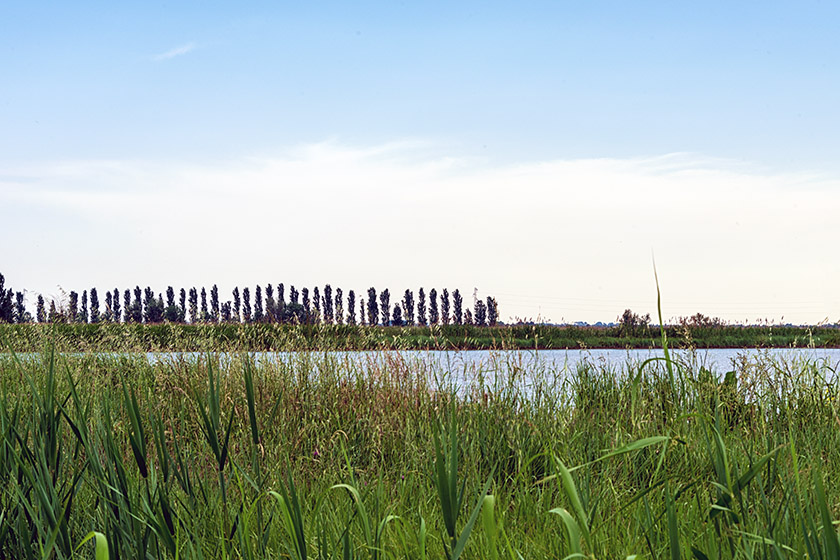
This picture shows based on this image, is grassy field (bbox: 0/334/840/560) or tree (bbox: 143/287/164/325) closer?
grassy field (bbox: 0/334/840/560)

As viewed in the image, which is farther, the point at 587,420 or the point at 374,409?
the point at 374,409

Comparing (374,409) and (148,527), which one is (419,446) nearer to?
(374,409)

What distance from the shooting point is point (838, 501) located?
10.1 feet

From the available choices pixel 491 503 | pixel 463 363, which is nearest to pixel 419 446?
Result: pixel 463 363

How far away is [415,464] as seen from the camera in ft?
11.2

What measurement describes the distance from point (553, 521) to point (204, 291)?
229 ft

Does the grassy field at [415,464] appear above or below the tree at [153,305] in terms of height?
below

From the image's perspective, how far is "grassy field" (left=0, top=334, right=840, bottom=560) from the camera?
1683mm

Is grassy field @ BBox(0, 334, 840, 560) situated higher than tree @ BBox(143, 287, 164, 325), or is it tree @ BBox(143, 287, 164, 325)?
tree @ BBox(143, 287, 164, 325)

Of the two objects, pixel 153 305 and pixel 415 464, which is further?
pixel 153 305

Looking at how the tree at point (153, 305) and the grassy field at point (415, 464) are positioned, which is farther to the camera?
the tree at point (153, 305)

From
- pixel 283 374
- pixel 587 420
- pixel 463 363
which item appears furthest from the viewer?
pixel 283 374

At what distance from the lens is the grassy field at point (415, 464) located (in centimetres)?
168

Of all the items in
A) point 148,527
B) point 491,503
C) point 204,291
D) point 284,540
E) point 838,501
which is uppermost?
point 204,291
